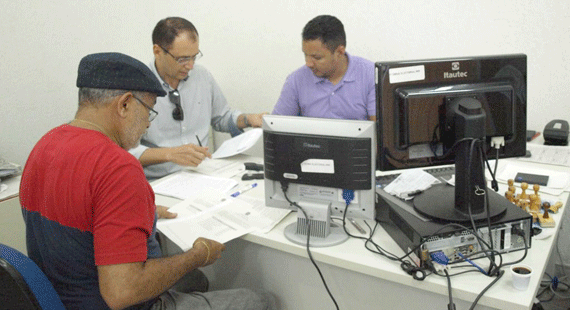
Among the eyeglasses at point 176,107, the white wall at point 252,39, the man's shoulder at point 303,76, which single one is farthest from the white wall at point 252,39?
the eyeglasses at point 176,107

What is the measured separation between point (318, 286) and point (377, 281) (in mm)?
229

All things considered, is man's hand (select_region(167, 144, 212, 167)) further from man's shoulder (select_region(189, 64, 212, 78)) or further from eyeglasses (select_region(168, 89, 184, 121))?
man's shoulder (select_region(189, 64, 212, 78))

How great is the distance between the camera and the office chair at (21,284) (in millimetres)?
988

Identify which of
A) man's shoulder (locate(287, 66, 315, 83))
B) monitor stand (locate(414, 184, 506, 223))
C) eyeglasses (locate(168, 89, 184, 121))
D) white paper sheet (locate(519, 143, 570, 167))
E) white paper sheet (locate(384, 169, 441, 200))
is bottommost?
white paper sheet (locate(519, 143, 570, 167))

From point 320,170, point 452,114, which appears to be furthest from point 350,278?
point 452,114

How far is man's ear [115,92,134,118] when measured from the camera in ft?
3.97

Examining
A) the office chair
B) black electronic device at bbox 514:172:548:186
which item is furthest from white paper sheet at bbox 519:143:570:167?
the office chair

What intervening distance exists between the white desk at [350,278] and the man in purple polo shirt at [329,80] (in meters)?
0.88

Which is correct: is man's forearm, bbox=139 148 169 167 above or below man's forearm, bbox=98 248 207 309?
above

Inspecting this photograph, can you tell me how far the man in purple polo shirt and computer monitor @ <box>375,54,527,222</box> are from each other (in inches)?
41.9

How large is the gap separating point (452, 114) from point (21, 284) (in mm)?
1172

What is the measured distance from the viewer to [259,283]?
1.68 m

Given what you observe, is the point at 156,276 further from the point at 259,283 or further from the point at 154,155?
the point at 154,155

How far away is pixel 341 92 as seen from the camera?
247cm
